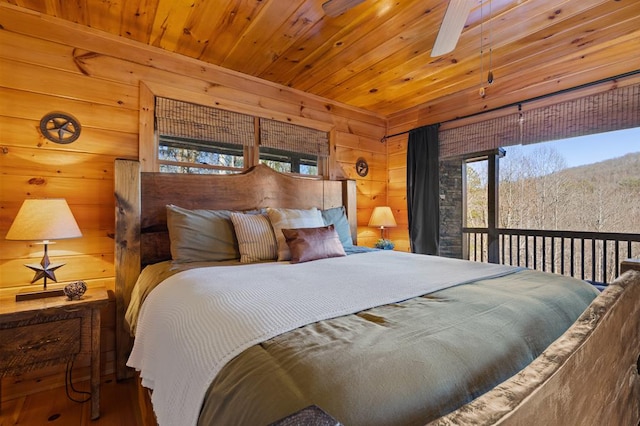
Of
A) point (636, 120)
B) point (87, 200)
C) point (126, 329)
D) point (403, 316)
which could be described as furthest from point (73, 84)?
point (636, 120)

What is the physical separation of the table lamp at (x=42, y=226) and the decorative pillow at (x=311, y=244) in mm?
1291

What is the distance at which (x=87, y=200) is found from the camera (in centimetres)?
213

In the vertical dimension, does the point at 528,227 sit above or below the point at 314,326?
above

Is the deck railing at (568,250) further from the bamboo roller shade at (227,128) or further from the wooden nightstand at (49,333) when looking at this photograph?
the wooden nightstand at (49,333)

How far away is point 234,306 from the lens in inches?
40.8

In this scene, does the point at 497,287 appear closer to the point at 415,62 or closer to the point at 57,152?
the point at 415,62

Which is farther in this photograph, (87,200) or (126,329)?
(87,200)

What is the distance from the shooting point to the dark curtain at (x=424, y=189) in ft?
11.3

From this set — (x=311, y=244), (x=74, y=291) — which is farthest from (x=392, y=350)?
(x=74, y=291)

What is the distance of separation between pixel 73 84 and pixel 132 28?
569 millimetres

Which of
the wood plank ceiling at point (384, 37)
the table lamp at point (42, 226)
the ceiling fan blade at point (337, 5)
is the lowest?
the table lamp at point (42, 226)

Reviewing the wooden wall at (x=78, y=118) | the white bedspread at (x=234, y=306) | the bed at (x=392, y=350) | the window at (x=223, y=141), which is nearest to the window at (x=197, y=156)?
the window at (x=223, y=141)

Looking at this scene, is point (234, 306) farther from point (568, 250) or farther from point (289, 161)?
point (568, 250)

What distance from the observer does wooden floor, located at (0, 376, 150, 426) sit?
1673mm
